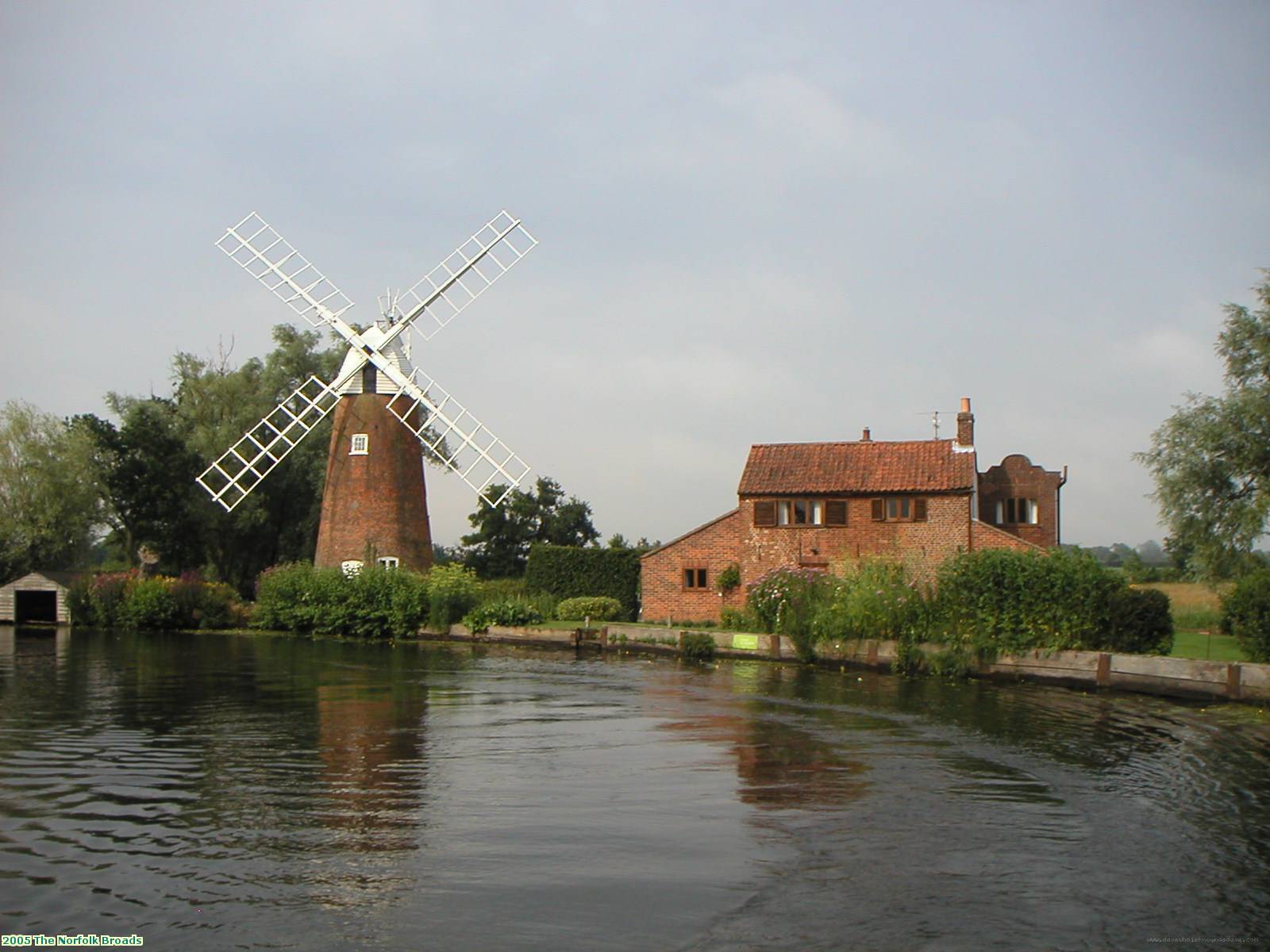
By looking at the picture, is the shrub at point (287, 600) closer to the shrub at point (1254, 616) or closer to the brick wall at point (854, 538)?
the brick wall at point (854, 538)

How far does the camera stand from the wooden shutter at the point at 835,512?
105 feet

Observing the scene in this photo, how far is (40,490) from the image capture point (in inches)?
1761

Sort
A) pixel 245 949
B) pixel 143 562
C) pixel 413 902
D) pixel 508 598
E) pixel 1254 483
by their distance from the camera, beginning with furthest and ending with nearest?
pixel 143 562 → pixel 508 598 → pixel 1254 483 → pixel 413 902 → pixel 245 949

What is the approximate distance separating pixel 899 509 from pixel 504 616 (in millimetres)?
11300

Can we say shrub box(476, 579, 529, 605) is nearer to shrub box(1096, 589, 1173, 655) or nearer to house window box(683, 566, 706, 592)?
house window box(683, 566, 706, 592)

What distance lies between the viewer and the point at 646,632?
95.0 ft

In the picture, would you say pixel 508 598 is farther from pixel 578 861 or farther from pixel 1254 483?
pixel 578 861

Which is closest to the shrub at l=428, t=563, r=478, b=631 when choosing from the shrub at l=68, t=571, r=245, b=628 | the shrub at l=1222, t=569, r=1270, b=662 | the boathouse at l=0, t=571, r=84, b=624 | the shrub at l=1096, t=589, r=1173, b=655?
the shrub at l=68, t=571, r=245, b=628

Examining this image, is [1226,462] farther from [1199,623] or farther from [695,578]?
[695,578]

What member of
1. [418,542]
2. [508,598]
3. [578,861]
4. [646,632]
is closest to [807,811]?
[578,861]

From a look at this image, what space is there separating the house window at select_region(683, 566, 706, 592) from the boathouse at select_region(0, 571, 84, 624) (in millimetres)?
21843

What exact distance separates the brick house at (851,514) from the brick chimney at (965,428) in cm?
2

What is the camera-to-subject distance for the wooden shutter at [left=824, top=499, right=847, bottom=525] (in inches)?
1259

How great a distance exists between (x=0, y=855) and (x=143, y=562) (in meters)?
40.9
